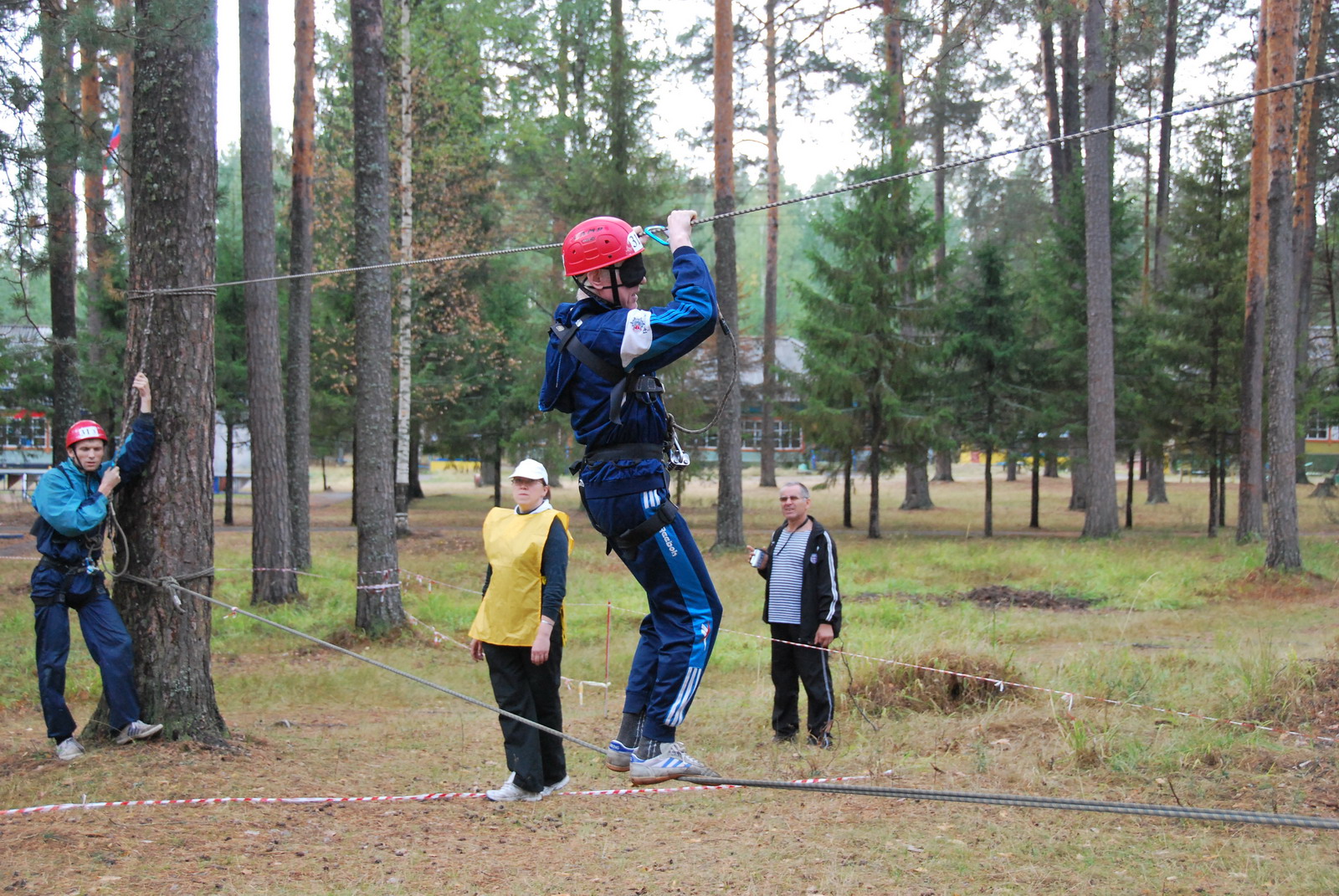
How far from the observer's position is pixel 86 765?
22.3 ft

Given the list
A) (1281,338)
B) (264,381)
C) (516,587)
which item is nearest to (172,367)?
(516,587)

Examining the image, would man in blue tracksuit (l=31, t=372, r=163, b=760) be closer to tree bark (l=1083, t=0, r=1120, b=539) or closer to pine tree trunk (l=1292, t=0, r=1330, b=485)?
pine tree trunk (l=1292, t=0, r=1330, b=485)

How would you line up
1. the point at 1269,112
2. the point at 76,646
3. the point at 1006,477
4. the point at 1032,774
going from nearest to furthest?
the point at 1032,774, the point at 76,646, the point at 1269,112, the point at 1006,477

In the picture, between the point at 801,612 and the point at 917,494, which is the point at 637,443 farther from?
the point at 917,494

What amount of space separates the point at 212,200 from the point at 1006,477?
5159 centimetres

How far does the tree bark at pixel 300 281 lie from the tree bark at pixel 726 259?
7198mm

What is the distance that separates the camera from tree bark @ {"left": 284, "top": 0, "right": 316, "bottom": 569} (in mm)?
16391

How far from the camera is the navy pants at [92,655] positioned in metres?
7.01

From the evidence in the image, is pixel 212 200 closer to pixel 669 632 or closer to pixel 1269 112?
pixel 669 632

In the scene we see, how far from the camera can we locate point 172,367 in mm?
7383

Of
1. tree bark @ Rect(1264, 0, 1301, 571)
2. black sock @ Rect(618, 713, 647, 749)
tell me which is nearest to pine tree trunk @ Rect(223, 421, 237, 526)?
tree bark @ Rect(1264, 0, 1301, 571)

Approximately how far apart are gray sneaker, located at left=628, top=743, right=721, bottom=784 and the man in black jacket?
346cm

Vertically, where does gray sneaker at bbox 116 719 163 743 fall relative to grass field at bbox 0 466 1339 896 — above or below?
above

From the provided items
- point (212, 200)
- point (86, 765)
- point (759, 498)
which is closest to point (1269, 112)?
point (212, 200)
